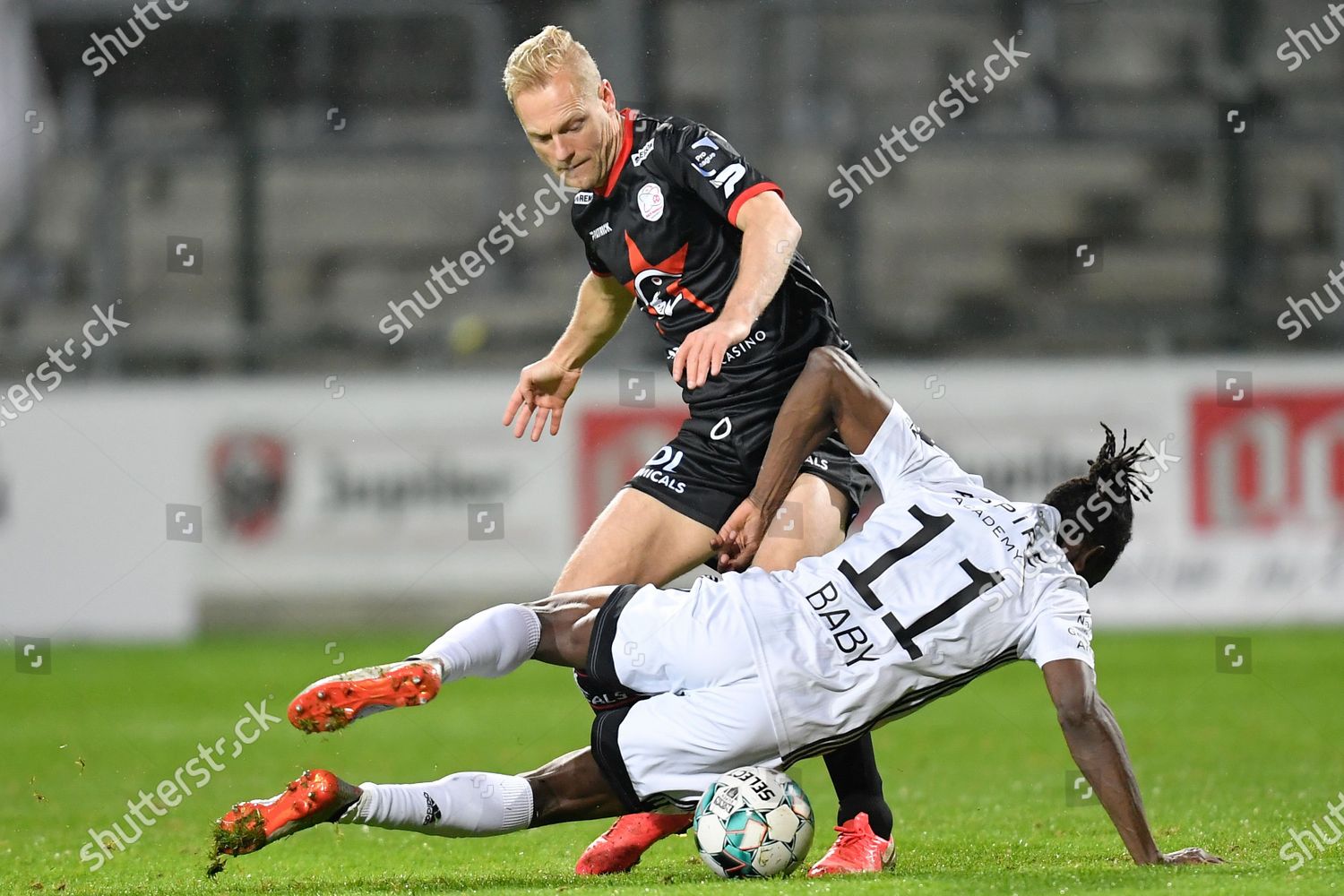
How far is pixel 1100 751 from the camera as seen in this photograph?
14.4 ft

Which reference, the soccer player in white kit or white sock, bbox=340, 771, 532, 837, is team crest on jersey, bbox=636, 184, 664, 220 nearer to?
the soccer player in white kit

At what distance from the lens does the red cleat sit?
505 centimetres

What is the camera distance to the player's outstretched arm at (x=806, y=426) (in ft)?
16.1

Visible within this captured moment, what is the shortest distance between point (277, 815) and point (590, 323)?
226cm

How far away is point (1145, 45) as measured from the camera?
16734 mm

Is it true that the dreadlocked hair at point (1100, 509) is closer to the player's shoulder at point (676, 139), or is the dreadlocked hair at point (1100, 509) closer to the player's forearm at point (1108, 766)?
the player's forearm at point (1108, 766)

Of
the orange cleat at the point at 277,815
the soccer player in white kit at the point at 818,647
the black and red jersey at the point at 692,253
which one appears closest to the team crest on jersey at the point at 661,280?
the black and red jersey at the point at 692,253

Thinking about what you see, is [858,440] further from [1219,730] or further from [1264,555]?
[1264,555]

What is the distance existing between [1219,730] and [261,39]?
33.8ft

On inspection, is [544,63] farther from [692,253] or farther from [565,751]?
[565,751]

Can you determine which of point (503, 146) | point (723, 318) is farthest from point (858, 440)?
point (503, 146)

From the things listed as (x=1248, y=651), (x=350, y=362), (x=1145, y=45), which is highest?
(x=1145, y=45)

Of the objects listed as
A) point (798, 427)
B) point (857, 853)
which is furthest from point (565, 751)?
point (798, 427)

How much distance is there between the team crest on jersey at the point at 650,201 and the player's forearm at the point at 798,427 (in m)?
0.75
